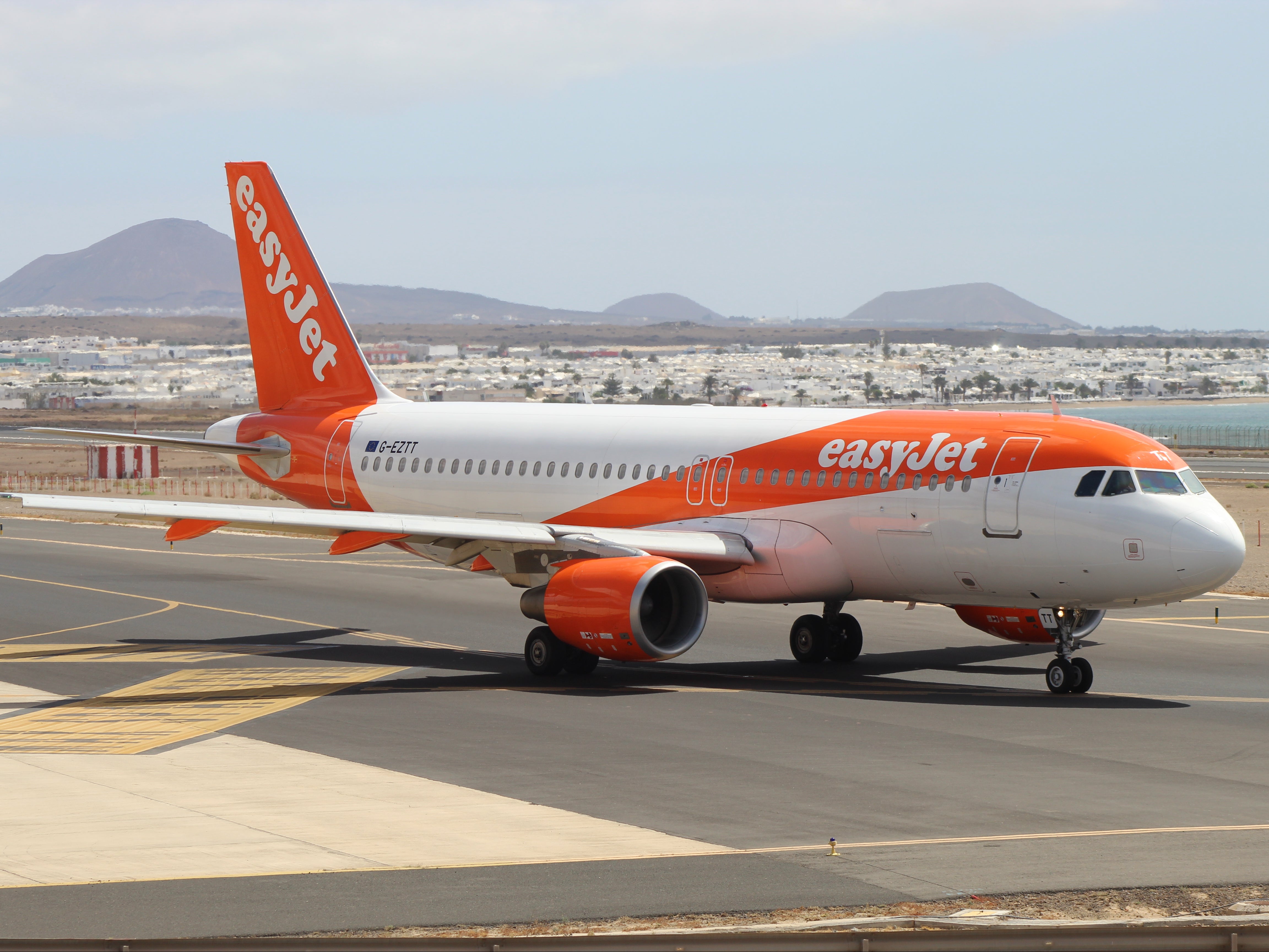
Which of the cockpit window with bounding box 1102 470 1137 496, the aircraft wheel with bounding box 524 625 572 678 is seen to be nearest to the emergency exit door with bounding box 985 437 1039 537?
the cockpit window with bounding box 1102 470 1137 496

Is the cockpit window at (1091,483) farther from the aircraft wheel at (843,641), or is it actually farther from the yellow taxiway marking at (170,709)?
the yellow taxiway marking at (170,709)

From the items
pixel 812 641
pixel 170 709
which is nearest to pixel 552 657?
pixel 812 641

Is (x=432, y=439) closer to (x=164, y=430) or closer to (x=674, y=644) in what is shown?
(x=674, y=644)

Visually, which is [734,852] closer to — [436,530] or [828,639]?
[436,530]

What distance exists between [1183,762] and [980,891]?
8.12 m

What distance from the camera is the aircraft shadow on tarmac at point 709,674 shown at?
27.1 m

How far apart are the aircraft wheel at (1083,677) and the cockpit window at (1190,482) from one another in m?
3.45

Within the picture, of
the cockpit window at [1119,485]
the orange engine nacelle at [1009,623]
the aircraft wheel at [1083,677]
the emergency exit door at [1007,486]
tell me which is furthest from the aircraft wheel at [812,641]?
the cockpit window at [1119,485]

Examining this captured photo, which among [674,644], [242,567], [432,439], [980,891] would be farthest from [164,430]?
[980,891]

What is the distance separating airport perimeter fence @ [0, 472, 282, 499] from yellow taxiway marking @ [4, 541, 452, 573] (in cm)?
2080

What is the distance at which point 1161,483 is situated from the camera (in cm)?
2638

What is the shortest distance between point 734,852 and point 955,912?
3.05 m

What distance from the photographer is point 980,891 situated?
14273mm

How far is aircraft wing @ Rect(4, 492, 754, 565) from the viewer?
28.2 metres
